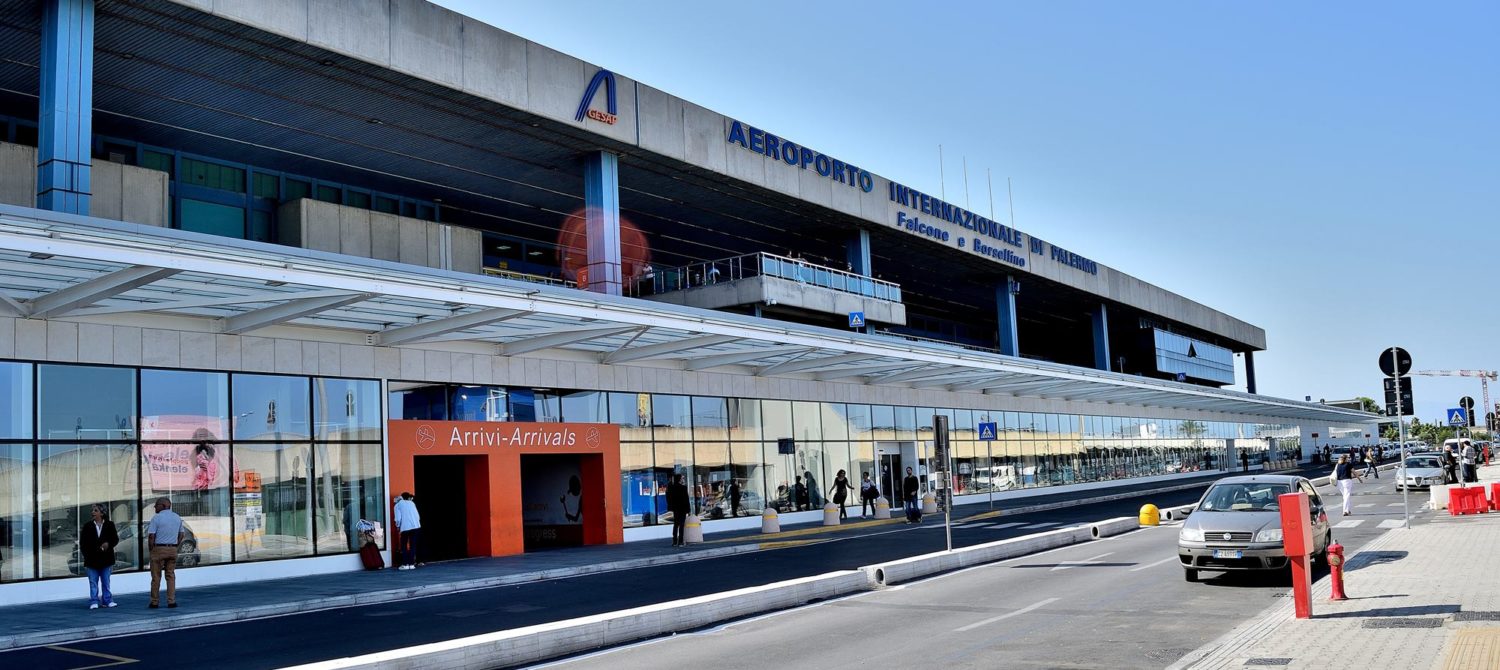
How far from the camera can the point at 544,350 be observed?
27531 mm

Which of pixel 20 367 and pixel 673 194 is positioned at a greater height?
pixel 673 194

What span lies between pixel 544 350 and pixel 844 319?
1605 cm

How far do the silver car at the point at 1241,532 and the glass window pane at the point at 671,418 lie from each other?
54.9ft

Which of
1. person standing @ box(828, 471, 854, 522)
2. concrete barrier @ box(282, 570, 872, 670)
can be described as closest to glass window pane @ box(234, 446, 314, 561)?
concrete barrier @ box(282, 570, 872, 670)

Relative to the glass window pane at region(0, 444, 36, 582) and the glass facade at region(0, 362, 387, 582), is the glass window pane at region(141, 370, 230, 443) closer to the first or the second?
the glass facade at region(0, 362, 387, 582)

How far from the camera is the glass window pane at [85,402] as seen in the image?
733 inches

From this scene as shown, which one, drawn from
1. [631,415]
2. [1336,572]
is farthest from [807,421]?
[1336,572]

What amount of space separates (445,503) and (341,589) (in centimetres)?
985

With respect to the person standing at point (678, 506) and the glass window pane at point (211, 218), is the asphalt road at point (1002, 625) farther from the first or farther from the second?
the glass window pane at point (211, 218)

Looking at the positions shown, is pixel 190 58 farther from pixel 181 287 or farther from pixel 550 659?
pixel 550 659

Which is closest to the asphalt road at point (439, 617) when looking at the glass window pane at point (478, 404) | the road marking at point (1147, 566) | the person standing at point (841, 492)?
the road marking at point (1147, 566)

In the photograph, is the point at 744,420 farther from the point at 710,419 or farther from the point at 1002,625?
the point at 1002,625

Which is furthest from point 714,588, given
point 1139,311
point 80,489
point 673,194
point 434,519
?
point 1139,311

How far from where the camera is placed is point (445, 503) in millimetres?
28625
